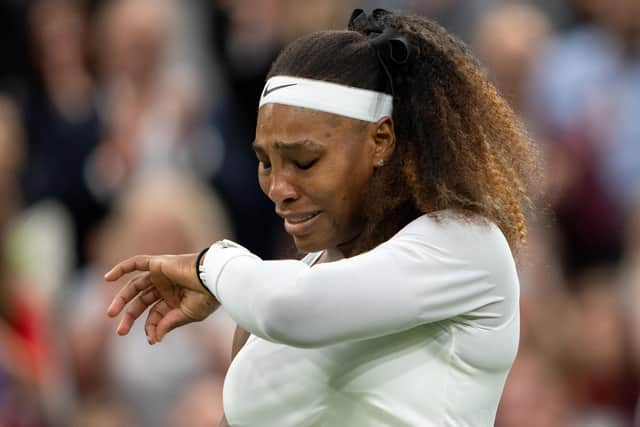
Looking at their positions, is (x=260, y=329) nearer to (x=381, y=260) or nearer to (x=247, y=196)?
(x=381, y=260)

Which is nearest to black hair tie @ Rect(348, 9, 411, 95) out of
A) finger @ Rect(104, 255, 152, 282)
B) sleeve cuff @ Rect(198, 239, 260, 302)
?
sleeve cuff @ Rect(198, 239, 260, 302)

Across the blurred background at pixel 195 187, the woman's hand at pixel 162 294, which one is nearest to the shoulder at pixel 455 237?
the woman's hand at pixel 162 294

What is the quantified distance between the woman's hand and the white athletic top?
0.09m

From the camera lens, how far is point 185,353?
5.05 meters

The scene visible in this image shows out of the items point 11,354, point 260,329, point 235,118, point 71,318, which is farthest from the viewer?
point 235,118

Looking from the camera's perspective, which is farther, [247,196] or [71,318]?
[247,196]

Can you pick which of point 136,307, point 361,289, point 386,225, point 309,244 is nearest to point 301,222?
point 309,244

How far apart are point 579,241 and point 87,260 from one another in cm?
205

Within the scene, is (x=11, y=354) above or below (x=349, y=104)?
below

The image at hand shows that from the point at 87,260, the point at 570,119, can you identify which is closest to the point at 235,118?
the point at 87,260

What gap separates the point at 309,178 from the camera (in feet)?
Answer: 8.43

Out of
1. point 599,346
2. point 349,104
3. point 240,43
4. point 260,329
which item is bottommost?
point 599,346

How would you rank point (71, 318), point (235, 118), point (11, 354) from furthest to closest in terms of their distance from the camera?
point (235, 118) < point (71, 318) < point (11, 354)

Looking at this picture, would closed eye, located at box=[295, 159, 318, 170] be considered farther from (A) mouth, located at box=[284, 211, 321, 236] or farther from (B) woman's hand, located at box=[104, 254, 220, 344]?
(B) woman's hand, located at box=[104, 254, 220, 344]
